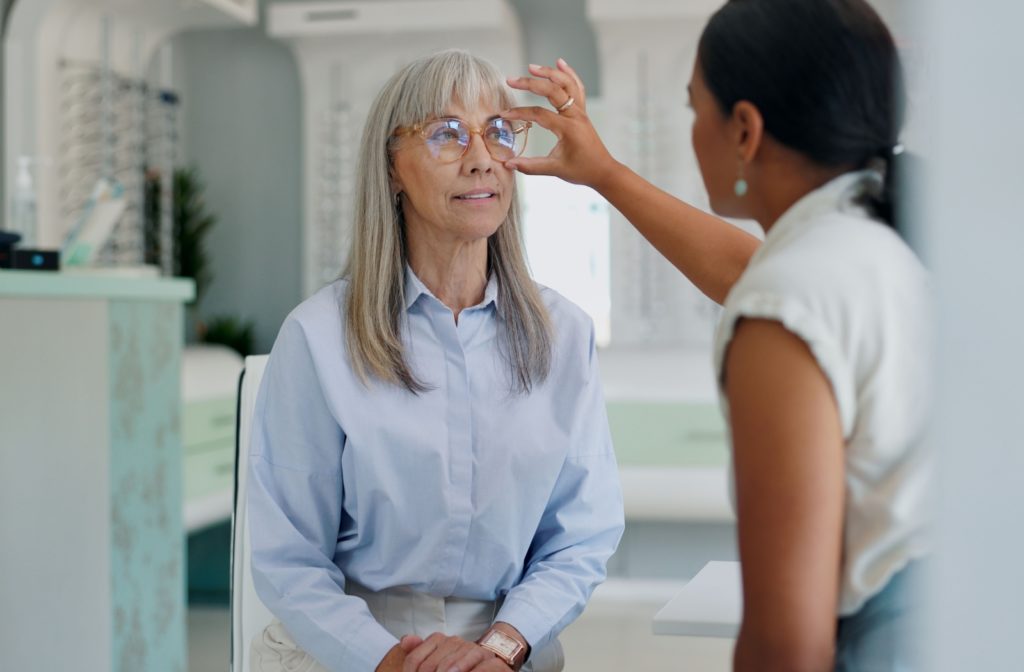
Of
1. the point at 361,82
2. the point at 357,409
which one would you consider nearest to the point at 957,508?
the point at 357,409

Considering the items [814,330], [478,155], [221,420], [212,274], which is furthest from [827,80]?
[212,274]

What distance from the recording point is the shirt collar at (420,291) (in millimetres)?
1347

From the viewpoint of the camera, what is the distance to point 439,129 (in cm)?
132

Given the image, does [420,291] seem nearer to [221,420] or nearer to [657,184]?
[221,420]

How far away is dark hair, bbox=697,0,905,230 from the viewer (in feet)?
2.31

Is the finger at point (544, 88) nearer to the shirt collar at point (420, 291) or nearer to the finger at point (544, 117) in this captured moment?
the finger at point (544, 117)

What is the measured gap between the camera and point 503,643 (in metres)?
1.25

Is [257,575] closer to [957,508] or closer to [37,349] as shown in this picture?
[957,508]

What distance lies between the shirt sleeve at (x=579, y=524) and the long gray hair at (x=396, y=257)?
83mm

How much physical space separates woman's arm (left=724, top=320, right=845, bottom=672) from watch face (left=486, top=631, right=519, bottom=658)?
62 centimetres

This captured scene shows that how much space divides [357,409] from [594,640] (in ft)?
7.85

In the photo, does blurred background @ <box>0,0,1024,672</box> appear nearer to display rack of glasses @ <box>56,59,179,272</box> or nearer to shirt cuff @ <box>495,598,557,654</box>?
display rack of glasses @ <box>56,59,179,272</box>

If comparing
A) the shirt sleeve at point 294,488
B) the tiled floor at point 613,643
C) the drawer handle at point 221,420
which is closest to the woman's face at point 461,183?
the shirt sleeve at point 294,488

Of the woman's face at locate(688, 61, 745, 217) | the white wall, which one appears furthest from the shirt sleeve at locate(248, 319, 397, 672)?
the white wall
